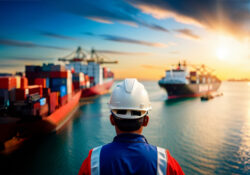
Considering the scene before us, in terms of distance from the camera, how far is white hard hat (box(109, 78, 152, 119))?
1866 mm

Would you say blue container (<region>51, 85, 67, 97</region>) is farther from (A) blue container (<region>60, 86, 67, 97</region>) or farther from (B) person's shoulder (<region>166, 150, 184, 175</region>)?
(B) person's shoulder (<region>166, 150, 184, 175</region>)

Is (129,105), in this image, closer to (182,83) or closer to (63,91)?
(63,91)

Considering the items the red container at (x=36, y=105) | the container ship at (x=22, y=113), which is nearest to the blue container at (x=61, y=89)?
the container ship at (x=22, y=113)

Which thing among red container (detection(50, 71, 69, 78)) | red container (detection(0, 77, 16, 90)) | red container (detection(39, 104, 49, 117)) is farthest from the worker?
red container (detection(50, 71, 69, 78))

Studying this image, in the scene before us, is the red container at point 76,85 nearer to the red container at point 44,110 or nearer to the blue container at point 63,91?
the blue container at point 63,91

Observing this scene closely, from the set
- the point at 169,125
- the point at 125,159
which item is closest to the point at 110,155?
the point at 125,159

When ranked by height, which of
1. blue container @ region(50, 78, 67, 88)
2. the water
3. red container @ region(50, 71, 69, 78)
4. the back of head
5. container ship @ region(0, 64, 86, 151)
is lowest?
the water

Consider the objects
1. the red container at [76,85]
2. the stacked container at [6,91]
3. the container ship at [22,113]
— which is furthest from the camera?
the red container at [76,85]

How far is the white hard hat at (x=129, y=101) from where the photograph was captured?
1866mm

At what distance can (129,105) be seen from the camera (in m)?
1.88

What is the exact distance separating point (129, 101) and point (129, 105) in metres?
0.05

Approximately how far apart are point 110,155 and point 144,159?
0.93 ft

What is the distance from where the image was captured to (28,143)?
48.4ft

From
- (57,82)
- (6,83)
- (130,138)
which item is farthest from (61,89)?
(130,138)
